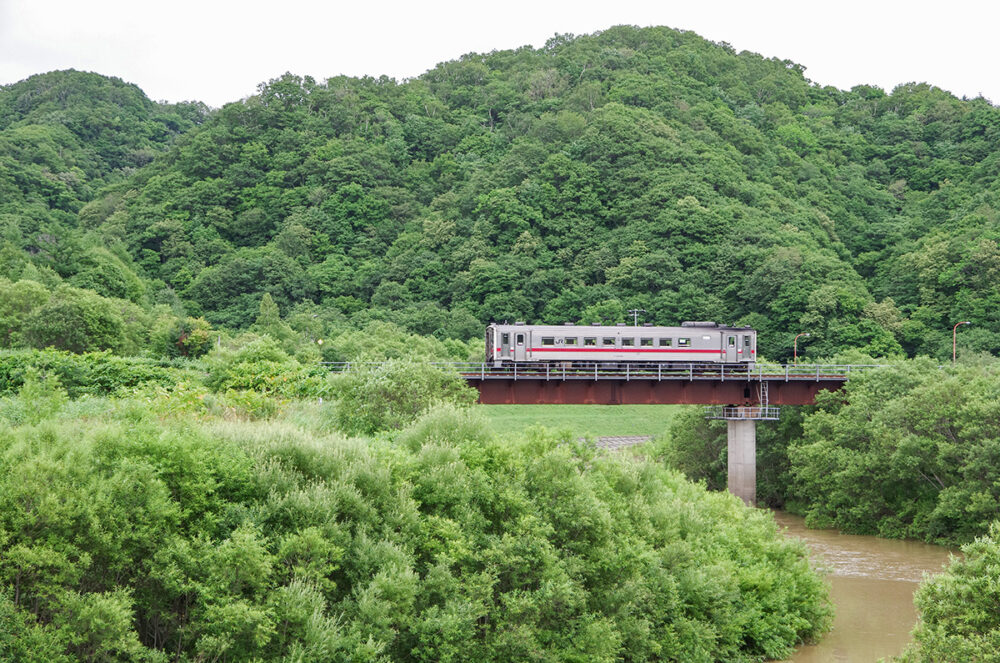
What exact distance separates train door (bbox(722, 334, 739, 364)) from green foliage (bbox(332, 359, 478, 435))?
26520 mm

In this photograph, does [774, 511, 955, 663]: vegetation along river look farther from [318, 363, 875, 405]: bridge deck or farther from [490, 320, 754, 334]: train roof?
[490, 320, 754, 334]: train roof

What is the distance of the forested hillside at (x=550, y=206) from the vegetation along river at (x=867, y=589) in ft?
136

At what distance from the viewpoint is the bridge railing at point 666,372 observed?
5022cm

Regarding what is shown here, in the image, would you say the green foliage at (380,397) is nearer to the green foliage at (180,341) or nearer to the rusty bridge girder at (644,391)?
the rusty bridge girder at (644,391)

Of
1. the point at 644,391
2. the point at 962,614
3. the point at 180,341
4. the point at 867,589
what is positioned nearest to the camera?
the point at 962,614

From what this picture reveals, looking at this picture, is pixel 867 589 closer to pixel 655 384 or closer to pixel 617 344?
pixel 655 384

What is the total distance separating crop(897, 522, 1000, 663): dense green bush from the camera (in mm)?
20312

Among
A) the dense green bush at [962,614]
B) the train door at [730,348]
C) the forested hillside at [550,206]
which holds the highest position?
the forested hillside at [550,206]

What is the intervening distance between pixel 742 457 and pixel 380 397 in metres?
25.8

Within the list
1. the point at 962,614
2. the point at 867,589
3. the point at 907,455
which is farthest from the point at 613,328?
the point at 962,614

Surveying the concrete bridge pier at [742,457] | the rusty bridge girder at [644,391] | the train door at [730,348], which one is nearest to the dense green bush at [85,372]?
the rusty bridge girder at [644,391]

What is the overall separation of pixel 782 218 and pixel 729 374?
56376mm

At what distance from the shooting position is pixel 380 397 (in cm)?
3350

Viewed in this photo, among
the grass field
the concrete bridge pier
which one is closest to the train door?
the concrete bridge pier
